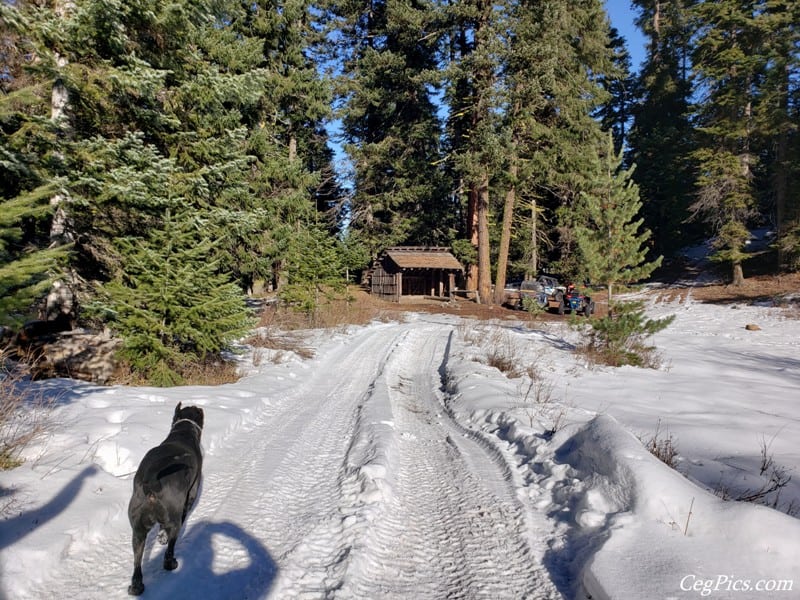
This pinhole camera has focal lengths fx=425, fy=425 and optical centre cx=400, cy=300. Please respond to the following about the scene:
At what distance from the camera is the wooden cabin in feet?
98.9

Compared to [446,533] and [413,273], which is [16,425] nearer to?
[446,533]

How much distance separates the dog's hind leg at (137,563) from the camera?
8.51ft

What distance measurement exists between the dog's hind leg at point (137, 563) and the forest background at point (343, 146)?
234cm

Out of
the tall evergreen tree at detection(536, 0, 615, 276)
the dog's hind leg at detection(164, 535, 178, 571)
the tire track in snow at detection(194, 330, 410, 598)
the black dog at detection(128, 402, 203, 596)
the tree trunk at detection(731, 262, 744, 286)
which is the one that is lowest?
the tire track in snow at detection(194, 330, 410, 598)

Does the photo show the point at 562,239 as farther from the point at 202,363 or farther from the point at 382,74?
the point at 202,363

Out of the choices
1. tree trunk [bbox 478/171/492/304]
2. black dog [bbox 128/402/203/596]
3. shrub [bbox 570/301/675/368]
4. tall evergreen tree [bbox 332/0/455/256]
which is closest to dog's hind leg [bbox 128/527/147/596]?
black dog [bbox 128/402/203/596]

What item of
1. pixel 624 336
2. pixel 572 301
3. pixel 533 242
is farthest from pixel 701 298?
pixel 624 336

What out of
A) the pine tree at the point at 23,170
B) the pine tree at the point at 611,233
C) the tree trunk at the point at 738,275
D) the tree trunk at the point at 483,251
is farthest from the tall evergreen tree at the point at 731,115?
the pine tree at the point at 23,170

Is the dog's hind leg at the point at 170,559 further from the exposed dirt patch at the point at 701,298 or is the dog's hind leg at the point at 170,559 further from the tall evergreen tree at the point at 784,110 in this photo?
the tall evergreen tree at the point at 784,110

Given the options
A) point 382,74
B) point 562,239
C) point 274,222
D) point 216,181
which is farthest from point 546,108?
point 216,181

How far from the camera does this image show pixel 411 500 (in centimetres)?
398

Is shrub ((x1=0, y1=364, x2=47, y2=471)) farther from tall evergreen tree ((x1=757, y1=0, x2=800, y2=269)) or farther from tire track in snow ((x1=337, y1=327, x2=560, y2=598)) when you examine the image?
tall evergreen tree ((x1=757, y1=0, x2=800, y2=269))

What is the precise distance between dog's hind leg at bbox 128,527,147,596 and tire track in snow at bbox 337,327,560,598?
125cm

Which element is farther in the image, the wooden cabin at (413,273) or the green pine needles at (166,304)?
the wooden cabin at (413,273)
